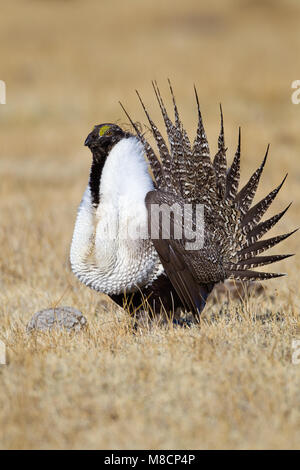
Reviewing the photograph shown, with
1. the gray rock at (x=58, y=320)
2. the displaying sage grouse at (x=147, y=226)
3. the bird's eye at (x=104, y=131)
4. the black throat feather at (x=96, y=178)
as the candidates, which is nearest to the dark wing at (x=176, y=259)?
the displaying sage grouse at (x=147, y=226)

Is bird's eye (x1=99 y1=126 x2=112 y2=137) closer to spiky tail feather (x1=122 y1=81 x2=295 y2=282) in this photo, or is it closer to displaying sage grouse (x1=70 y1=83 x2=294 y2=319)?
displaying sage grouse (x1=70 y1=83 x2=294 y2=319)

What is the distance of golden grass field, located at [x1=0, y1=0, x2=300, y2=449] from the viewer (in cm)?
260

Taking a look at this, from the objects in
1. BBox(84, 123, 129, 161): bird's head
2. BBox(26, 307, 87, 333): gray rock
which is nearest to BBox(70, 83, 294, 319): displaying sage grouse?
BBox(84, 123, 129, 161): bird's head

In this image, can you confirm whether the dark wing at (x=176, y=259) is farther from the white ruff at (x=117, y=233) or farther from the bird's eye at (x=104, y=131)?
the bird's eye at (x=104, y=131)

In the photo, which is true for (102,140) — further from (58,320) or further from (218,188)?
(58,320)

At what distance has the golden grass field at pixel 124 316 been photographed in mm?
2600

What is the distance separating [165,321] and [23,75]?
14.1 meters

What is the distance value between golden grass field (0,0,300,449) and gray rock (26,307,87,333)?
0.45 feet

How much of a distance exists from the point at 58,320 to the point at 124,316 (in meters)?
0.40

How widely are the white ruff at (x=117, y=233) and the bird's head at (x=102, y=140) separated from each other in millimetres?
36

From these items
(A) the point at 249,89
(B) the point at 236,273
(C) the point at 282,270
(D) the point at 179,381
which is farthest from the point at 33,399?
(A) the point at 249,89

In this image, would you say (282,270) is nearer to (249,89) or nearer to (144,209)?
(144,209)

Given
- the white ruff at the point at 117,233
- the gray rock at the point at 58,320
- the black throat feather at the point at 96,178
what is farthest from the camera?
the gray rock at the point at 58,320

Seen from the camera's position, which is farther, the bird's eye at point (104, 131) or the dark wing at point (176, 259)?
the bird's eye at point (104, 131)
